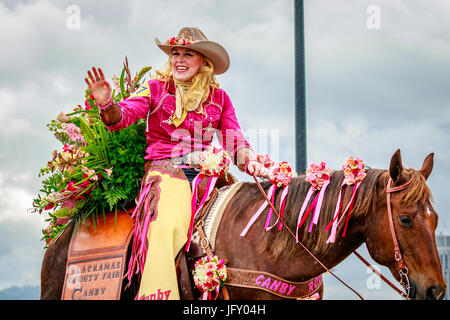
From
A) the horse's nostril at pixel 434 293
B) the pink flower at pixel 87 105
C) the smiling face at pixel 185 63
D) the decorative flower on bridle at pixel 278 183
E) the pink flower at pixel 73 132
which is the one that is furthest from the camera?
the pink flower at pixel 87 105

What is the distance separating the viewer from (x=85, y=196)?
4984 millimetres

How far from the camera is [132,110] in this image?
182 inches

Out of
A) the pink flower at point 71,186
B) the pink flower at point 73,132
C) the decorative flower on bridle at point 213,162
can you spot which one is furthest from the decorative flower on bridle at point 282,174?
the pink flower at point 73,132

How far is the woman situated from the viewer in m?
4.17

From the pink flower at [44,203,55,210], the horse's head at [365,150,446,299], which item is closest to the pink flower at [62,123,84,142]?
the pink flower at [44,203,55,210]

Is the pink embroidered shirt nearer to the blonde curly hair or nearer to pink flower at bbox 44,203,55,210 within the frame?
the blonde curly hair

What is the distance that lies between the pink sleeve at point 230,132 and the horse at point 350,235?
0.61 metres

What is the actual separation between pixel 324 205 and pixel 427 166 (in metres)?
0.87

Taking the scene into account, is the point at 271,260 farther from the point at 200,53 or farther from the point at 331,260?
the point at 200,53

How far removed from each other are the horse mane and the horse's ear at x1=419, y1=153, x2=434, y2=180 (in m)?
0.20

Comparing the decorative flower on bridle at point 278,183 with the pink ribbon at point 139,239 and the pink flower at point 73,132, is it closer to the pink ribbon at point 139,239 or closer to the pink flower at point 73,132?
the pink ribbon at point 139,239

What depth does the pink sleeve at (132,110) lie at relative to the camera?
4534 mm

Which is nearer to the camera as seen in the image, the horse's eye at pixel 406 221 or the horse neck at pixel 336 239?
the horse's eye at pixel 406 221
